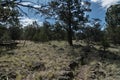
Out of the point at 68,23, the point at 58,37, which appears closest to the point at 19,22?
the point at 68,23

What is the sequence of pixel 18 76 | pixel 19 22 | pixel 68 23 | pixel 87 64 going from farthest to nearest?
pixel 68 23
pixel 87 64
pixel 18 76
pixel 19 22

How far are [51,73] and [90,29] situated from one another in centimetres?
2387

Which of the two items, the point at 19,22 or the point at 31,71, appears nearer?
the point at 19,22

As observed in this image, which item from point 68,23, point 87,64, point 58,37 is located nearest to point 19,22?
point 87,64

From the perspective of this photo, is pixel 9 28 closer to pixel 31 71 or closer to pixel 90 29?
pixel 31 71

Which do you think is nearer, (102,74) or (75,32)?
(102,74)

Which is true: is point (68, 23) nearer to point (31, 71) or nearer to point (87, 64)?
point (87, 64)

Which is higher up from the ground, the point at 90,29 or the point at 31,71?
the point at 90,29

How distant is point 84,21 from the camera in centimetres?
3675

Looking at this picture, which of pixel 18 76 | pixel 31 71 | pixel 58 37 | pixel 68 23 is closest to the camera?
pixel 18 76

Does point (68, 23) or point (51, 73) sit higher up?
point (68, 23)

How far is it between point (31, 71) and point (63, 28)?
62.9 feet

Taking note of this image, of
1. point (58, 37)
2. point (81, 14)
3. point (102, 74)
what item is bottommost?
point (102, 74)

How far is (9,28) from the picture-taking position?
6477 millimetres
